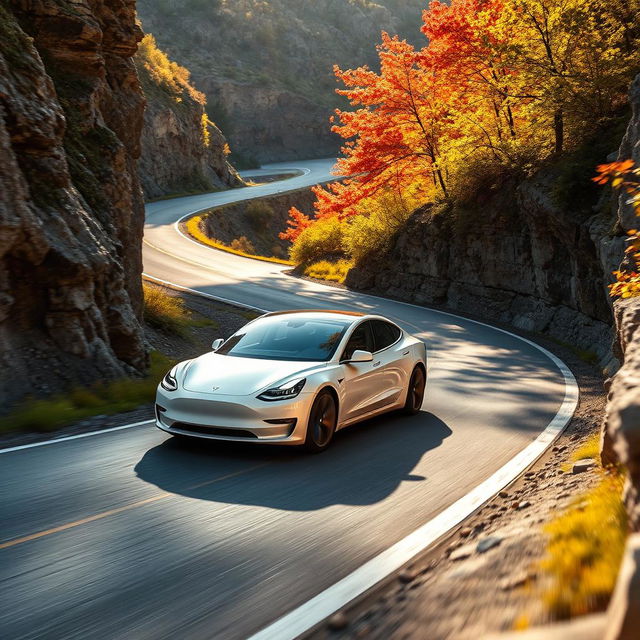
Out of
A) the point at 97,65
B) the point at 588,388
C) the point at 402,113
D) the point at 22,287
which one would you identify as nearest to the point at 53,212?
the point at 22,287

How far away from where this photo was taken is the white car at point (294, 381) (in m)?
8.35

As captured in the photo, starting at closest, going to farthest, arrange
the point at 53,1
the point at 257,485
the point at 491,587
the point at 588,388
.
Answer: the point at 491,587, the point at 257,485, the point at 588,388, the point at 53,1

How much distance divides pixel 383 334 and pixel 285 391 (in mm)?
2742

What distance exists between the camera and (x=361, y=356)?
9523 mm

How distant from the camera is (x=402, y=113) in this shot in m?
32.0

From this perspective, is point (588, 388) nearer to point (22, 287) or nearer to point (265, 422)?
point (265, 422)

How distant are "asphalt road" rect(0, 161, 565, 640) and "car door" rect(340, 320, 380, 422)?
36 centimetres

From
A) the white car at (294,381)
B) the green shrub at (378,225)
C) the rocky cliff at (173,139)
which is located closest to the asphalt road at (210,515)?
the white car at (294,381)

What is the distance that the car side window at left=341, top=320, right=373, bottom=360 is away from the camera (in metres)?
9.80

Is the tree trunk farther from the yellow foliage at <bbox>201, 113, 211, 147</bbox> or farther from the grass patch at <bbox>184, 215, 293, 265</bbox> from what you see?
the yellow foliage at <bbox>201, 113, 211, 147</bbox>

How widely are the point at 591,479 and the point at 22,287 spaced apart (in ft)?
28.5

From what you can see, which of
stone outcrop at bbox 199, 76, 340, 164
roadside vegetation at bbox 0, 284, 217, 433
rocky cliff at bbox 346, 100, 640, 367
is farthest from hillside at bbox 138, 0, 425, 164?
roadside vegetation at bbox 0, 284, 217, 433

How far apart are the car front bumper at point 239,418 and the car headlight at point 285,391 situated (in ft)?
0.17

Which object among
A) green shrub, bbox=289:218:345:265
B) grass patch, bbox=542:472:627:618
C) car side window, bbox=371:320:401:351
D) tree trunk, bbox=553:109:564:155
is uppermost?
tree trunk, bbox=553:109:564:155
